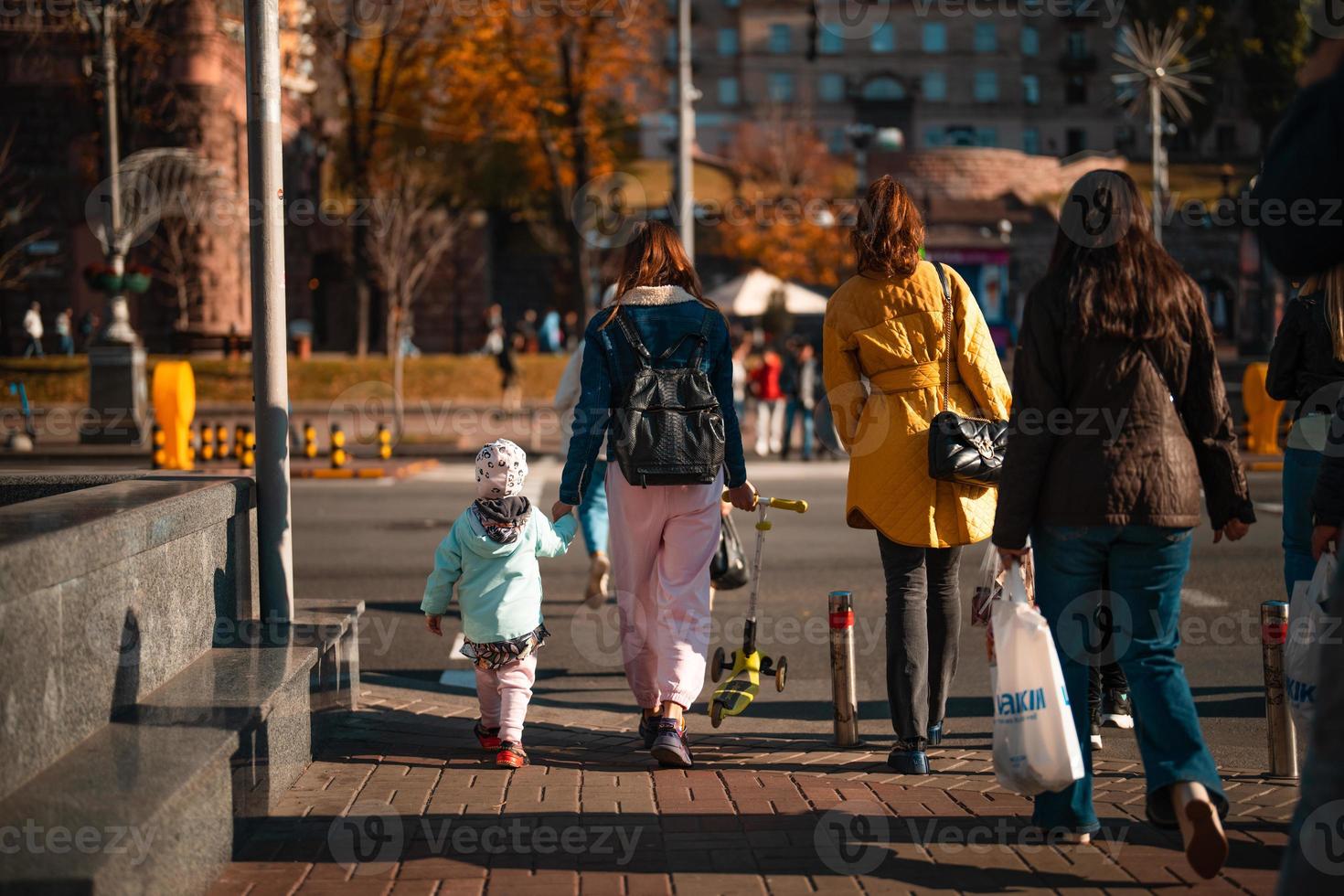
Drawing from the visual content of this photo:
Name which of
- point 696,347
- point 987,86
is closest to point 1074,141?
point 987,86

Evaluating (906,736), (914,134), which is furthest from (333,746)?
(914,134)

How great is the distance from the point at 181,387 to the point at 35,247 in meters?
29.5

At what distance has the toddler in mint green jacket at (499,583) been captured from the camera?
572 cm

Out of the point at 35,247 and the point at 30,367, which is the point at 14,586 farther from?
the point at 35,247

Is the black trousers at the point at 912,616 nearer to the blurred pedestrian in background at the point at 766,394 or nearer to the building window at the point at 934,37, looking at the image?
the blurred pedestrian in background at the point at 766,394

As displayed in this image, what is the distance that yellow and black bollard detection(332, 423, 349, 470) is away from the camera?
67.1 ft

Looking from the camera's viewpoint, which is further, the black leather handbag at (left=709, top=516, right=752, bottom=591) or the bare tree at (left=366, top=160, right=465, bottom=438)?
the bare tree at (left=366, top=160, right=465, bottom=438)

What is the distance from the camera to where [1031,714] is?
4336mm

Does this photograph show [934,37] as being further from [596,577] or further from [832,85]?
[596,577]

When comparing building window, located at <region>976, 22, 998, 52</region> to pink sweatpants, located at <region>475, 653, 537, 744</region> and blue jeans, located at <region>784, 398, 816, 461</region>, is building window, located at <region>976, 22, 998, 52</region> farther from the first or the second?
pink sweatpants, located at <region>475, 653, 537, 744</region>

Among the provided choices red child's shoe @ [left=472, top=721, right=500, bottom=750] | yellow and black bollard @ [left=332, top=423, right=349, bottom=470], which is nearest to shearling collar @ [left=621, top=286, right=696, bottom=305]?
red child's shoe @ [left=472, top=721, right=500, bottom=750]

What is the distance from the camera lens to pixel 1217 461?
14.8 ft

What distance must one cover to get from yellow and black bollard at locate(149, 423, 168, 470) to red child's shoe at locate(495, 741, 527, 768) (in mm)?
14215

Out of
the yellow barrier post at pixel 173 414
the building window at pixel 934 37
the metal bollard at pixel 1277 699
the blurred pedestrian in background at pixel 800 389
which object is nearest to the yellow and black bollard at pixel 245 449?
the yellow barrier post at pixel 173 414
